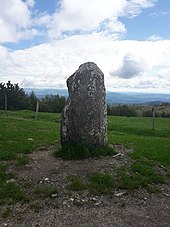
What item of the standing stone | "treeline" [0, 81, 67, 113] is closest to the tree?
"treeline" [0, 81, 67, 113]

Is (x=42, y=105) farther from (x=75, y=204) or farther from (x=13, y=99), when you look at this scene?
(x=75, y=204)

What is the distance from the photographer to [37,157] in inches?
452

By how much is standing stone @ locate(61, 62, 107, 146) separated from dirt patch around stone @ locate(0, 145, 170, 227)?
6.09 feet

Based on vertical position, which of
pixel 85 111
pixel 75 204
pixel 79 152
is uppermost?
pixel 85 111

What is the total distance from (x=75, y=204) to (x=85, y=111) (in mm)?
4771

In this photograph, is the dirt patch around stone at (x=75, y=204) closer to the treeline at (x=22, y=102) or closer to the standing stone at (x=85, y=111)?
the standing stone at (x=85, y=111)

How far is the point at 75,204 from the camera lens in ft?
24.9

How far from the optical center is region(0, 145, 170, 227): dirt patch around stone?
22.1 feet

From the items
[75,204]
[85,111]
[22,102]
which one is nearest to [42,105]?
[22,102]

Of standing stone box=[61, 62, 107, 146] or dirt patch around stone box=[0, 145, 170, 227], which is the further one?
standing stone box=[61, 62, 107, 146]

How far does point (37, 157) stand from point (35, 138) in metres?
4.77

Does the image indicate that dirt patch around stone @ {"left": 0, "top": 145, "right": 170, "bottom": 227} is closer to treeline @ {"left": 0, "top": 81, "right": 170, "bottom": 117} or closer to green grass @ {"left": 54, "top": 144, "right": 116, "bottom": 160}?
green grass @ {"left": 54, "top": 144, "right": 116, "bottom": 160}

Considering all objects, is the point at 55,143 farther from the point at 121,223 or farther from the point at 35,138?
the point at 121,223

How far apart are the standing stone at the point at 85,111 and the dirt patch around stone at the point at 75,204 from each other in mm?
1857
